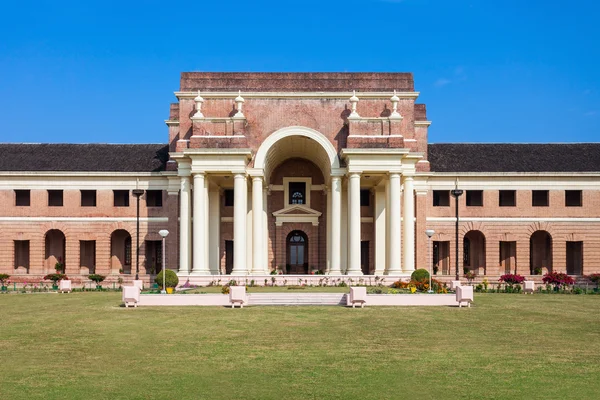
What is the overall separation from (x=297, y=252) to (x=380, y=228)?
7.15m

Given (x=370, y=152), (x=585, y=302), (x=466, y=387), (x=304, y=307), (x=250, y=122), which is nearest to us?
(x=466, y=387)

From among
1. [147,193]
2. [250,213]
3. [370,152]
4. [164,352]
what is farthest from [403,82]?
[164,352]

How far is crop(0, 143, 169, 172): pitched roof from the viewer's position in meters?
50.8

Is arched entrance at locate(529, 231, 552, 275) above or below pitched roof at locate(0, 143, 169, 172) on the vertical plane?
below

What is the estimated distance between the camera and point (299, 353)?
58.3 ft

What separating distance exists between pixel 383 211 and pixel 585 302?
57.6 feet

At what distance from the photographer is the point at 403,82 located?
46375 mm

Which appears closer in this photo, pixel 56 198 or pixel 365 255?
pixel 365 255

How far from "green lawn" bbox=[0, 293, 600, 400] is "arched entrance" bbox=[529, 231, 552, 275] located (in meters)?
25.7

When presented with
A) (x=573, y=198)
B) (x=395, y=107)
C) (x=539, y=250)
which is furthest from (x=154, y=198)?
(x=573, y=198)

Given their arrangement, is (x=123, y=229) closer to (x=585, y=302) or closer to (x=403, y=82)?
(x=403, y=82)

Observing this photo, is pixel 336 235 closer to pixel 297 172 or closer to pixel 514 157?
pixel 297 172

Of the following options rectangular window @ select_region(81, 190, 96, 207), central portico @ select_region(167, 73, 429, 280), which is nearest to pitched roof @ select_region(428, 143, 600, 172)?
central portico @ select_region(167, 73, 429, 280)

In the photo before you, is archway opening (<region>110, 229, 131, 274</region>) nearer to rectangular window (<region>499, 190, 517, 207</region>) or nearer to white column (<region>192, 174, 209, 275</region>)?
white column (<region>192, 174, 209, 275</region>)
